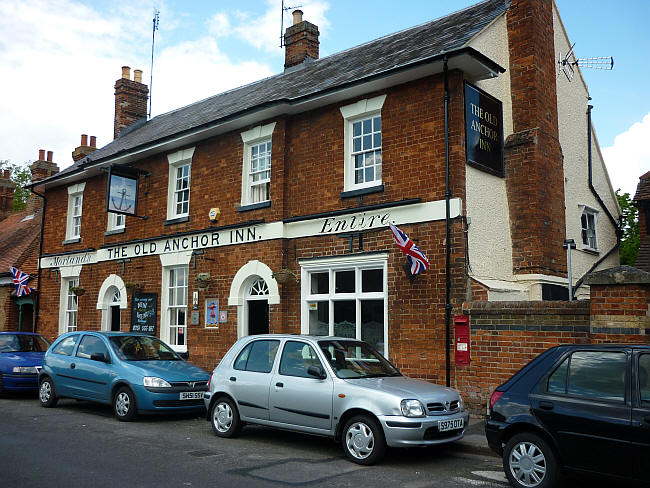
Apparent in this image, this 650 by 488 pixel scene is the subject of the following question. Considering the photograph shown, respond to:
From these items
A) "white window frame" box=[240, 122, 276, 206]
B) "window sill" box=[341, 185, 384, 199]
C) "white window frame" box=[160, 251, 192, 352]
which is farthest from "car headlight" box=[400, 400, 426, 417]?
"white window frame" box=[160, 251, 192, 352]

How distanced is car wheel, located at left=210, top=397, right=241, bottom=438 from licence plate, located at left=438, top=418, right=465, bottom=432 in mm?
3034

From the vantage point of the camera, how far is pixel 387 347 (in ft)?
37.5

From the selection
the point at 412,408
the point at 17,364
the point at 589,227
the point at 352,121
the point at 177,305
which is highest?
the point at 352,121

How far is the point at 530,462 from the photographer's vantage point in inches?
237

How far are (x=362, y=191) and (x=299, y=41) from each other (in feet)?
30.6

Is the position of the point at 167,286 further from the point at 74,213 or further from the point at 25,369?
the point at 74,213

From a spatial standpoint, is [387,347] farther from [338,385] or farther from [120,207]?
[120,207]

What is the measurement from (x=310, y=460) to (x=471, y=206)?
5.78 meters

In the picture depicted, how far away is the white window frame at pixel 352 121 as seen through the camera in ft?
40.7

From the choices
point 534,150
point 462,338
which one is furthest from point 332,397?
point 534,150

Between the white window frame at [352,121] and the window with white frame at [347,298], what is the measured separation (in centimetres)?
157

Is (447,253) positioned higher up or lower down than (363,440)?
higher up

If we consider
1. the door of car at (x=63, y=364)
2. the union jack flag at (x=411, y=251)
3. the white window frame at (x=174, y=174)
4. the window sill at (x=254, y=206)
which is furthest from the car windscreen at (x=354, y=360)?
the white window frame at (x=174, y=174)

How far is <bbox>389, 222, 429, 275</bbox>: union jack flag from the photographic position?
35.1 ft
